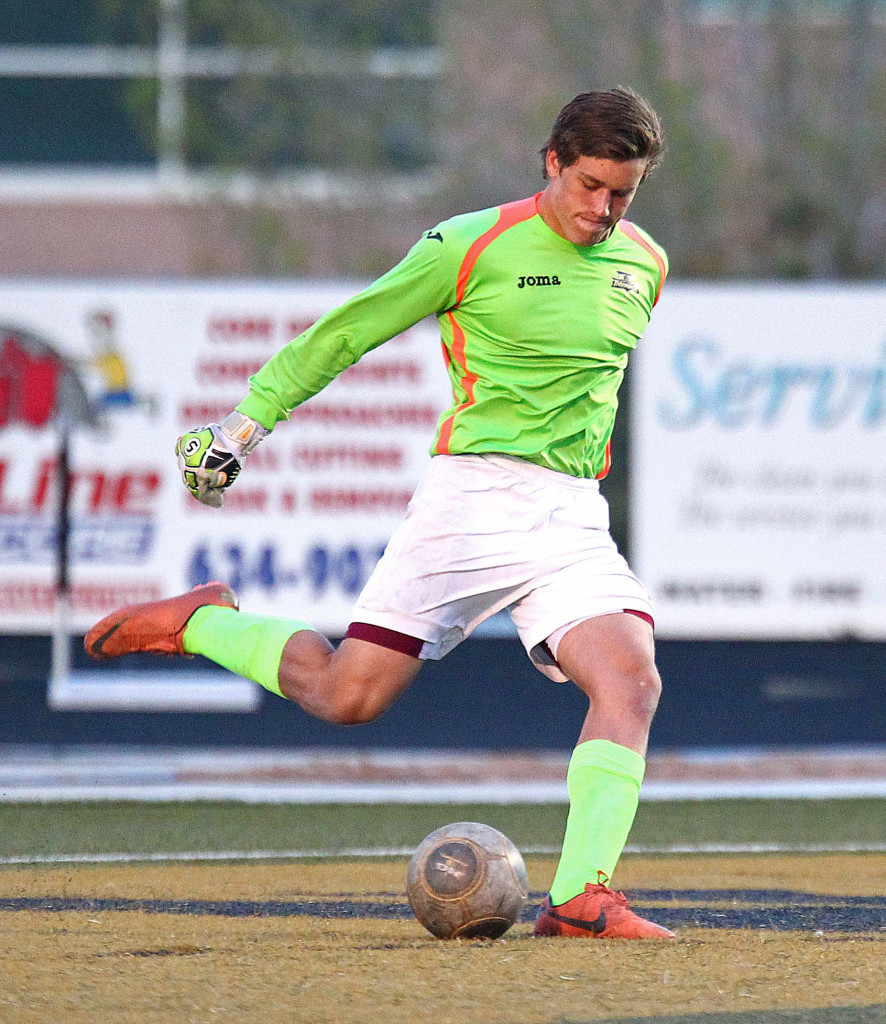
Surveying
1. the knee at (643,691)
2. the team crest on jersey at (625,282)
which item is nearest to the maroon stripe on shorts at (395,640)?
the knee at (643,691)

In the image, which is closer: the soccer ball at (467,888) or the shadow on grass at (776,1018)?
the shadow on grass at (776,1018)

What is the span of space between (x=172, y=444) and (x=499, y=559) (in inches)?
273

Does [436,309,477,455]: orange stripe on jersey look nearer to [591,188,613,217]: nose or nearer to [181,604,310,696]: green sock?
[591,188,613,217]: nose

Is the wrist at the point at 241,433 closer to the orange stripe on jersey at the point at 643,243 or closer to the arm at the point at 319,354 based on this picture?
the arm at the point at 319,354

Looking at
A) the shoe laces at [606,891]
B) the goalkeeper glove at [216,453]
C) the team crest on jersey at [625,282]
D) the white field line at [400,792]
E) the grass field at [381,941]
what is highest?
the team crest on jersey at [625,282]

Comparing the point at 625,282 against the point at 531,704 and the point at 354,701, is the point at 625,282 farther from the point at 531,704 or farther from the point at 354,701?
the point at 531,704

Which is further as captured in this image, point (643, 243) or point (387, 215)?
point (387, 215)

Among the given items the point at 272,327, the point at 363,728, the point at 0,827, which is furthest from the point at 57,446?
the point at 0,827

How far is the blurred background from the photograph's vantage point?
12.0m

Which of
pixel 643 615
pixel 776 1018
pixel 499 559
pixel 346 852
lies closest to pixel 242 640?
pixel 499 559

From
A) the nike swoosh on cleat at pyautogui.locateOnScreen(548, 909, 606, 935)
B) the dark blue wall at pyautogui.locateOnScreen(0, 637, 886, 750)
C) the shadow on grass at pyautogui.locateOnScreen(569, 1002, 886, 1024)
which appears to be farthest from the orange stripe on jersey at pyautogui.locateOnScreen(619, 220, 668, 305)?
the dark blue wall at pyautogui.locateOnScreen(0, 637, 886, 750)

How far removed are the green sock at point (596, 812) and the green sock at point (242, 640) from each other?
1011mm

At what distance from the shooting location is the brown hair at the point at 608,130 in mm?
5070

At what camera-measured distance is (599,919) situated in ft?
→ 16.2
